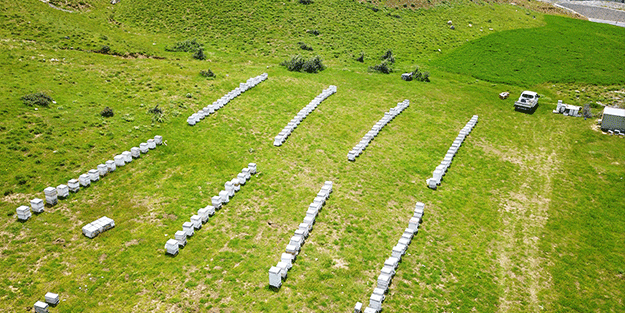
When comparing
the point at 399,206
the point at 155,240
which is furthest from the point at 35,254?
the point at 399,206

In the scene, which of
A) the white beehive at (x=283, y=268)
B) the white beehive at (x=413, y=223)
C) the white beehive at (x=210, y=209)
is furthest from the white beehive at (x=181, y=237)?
the white beehive at (x=413, y=223)

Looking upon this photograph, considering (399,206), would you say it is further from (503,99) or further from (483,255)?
(503,99)

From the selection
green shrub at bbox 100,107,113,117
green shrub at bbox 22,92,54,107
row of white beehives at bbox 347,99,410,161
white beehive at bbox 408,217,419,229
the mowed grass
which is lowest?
the mowed grass

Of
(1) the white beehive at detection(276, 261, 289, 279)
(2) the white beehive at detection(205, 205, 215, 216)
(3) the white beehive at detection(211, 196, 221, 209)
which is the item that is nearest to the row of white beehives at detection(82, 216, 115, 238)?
(2) the white beehive at detection(205, 205, 215, 216)

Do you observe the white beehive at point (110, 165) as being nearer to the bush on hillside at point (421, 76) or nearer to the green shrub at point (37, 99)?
the green shrub at point (37, 99)

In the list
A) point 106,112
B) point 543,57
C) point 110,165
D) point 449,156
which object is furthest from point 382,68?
point 110,165

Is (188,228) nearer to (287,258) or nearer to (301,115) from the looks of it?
(287,258)

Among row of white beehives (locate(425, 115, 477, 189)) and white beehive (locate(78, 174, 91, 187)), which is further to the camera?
row of white beehives (locate(425, 115, 477, 189))

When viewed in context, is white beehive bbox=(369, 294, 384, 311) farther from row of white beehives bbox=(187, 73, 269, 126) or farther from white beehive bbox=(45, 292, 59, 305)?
row of white beehives bbox=(187, 73, 269, 126)
